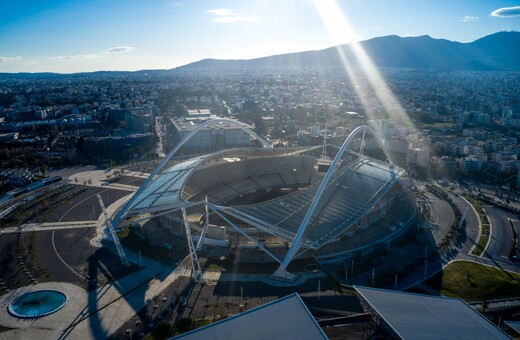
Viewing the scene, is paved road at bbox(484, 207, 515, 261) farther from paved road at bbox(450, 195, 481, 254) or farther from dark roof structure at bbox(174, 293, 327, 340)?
dark roof structure at bbox(174, 293, 327, 340)

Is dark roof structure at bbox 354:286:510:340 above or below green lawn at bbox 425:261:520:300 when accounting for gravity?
above

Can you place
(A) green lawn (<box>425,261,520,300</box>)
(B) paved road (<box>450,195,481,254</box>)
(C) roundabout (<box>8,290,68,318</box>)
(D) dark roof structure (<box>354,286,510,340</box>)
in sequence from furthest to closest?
1. (B) paved road (<box>450,195,481,254</box>)
2. (A) green lawn (<box>425,261,520,300</box>)
3. (C) roundabout (<box>8,290,68,318</box>)
4. (D) dark roof structure (<box>354,286,510,340</box>)

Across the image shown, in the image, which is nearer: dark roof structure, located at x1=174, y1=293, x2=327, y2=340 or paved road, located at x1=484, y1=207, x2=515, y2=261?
dark roof structure, located at x1=174, y1=293, x2=327, y2=340

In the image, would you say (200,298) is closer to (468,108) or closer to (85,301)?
(85,301)

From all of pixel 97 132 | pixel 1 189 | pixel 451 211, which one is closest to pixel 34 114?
pixel 97 132

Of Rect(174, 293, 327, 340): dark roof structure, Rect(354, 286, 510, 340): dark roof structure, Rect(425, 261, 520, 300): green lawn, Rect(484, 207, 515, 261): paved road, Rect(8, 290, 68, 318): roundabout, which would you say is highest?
Rect(174, 293, 327, 340): dark roof structure

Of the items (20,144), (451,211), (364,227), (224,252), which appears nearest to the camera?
(224,252)

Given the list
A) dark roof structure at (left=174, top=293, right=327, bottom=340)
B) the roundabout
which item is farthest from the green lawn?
the roundabout
